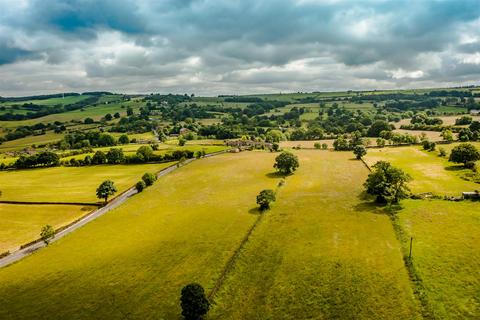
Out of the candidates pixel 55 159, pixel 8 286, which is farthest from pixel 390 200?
pixel 55 159

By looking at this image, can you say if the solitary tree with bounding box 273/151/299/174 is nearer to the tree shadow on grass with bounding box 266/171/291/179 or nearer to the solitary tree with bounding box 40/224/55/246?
the tree shadow on grass with bounding box 266/171/291/179

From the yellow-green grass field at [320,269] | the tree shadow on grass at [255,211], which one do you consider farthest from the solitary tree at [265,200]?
the yellow-green grass field at [320,269]

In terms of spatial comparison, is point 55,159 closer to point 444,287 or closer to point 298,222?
point 298,222

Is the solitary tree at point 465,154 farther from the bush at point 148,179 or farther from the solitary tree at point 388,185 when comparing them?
the bush at point 148,179

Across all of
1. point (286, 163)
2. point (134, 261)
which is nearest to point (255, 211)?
point (134, 261)

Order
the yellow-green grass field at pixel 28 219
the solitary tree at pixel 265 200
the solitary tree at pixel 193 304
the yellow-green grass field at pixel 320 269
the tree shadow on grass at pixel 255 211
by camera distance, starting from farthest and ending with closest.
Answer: the solitary tree at pixel 265 200 → the tree shadow on grass at pixel 255 211 → the yellow-green grass field at pixel 28 219 → the yellow-green grass field at pixel 320 269 → the solitary tree at pixel 193 304

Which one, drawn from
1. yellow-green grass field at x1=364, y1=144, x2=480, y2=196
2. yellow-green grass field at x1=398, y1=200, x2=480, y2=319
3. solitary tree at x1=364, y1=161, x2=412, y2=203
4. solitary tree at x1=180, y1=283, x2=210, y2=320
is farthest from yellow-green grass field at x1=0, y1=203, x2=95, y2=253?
yellow-green grass field at x1=364, y1=144, x2=480, y2=196
